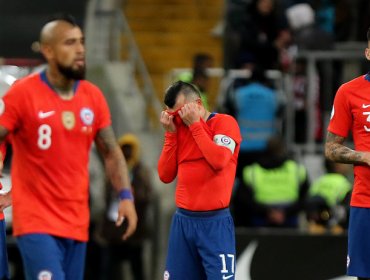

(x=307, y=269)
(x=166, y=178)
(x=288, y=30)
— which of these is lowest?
(x=307, y=269)

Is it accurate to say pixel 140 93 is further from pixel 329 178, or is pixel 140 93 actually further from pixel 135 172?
pixel 329 178

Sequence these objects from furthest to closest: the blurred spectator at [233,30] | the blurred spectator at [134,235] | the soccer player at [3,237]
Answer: the blurred spectator at [233,30] → the blurred spectator at [134,235] → the soccer player at [3,237]

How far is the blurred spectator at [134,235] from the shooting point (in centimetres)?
1545

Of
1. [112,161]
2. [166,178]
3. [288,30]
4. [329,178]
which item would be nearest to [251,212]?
[329,178]

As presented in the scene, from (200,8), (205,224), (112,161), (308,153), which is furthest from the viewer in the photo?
(200,8)

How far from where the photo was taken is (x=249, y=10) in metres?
17.2

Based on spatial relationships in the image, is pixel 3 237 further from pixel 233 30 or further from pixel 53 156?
pixel 233 30

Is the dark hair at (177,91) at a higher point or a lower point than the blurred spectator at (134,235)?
higher

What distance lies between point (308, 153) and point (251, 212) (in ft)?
5.85

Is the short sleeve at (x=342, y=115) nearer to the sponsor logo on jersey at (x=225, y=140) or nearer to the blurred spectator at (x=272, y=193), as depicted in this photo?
the sponsor logo on jersey at (x=225, y=140)

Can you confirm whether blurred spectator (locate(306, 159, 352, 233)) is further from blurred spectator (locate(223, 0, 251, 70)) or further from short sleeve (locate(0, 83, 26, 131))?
short sleeve (locate(0, 83, 26, 131))

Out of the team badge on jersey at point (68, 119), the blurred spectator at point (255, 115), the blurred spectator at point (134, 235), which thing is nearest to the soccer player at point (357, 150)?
the team badge on jersey at point (68, 119)

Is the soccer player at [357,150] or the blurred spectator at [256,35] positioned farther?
the blurred spectator at [256,35]

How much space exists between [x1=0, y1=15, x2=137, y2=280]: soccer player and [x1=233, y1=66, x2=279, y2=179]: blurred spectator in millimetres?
6524
